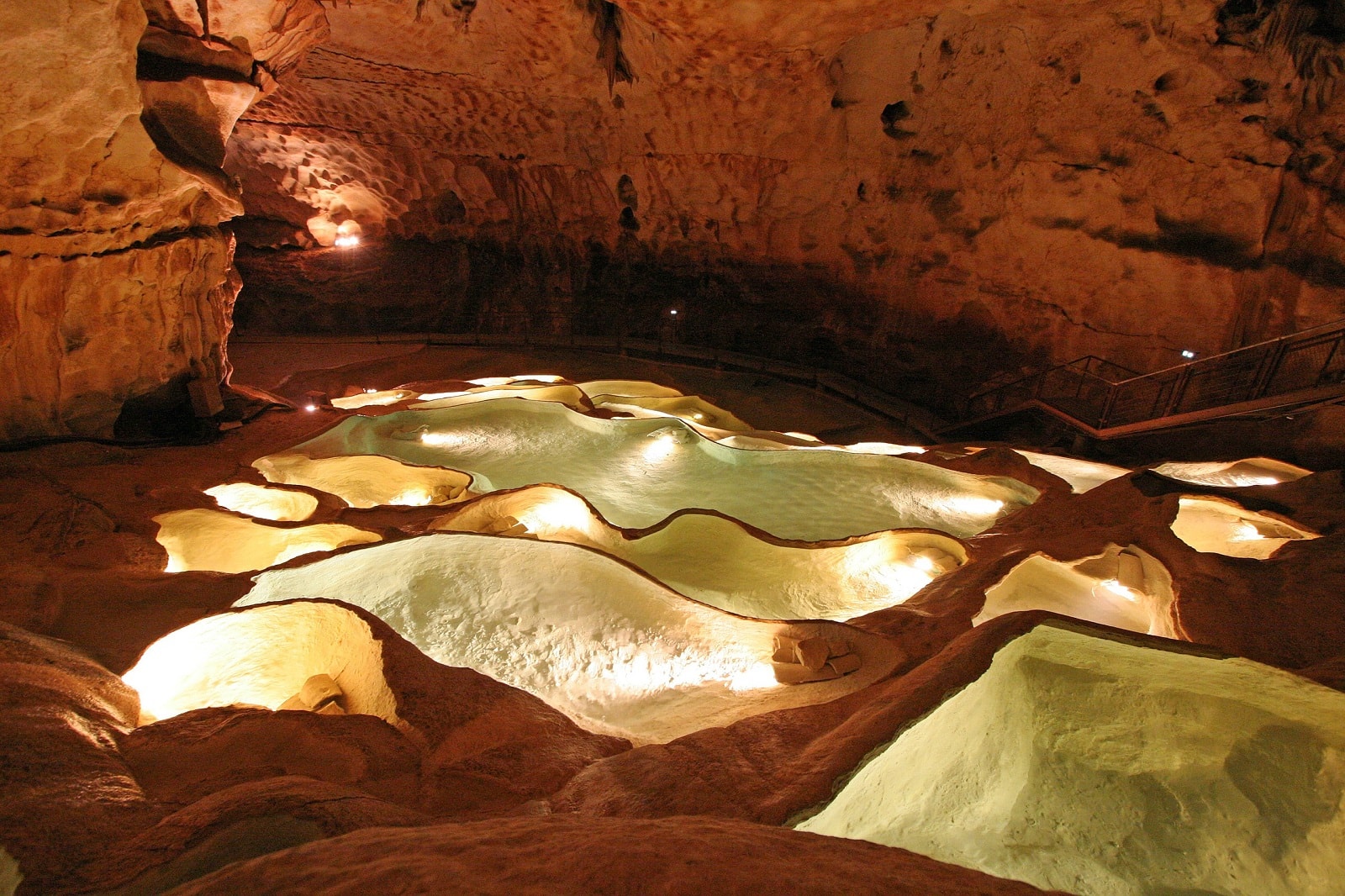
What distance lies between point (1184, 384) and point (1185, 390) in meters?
0.95

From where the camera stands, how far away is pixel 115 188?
6.32m

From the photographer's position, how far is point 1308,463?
8.77 metres

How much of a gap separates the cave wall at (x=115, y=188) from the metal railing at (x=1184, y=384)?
1072 centimetres

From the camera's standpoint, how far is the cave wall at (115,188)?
5285 millimetres

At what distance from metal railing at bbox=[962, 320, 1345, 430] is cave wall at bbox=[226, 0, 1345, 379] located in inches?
23.5

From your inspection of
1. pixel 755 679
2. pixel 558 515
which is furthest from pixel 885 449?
pixel 755 679

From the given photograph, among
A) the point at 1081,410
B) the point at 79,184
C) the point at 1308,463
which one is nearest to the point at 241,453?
the point at 79,184

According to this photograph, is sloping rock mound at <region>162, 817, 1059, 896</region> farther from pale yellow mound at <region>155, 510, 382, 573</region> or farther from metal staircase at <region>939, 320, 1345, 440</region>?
metal staircase at <region>939, 320, 1345, 440</region>

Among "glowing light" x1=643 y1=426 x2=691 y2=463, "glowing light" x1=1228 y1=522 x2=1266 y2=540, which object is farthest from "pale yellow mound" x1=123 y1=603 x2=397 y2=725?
"glowing light" x1=1228 y1=522 x2=1266 y2=540

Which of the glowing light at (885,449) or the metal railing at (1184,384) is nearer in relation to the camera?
the metal railing at (1184,384)

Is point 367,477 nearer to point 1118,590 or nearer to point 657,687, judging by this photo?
point 657,687

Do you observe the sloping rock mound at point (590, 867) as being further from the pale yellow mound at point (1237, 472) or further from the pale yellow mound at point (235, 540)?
the pale yellow mound at point (1237, 472)

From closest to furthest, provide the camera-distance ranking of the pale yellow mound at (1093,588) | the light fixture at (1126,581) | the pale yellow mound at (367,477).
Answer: the pale yellow mound at (1093,588) < the light fixture at (1126,581) < the pale yellow mound at (367,477)

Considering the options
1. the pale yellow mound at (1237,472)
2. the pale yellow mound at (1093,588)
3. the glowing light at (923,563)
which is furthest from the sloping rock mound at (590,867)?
the pale yellow mound at (1237,472)
